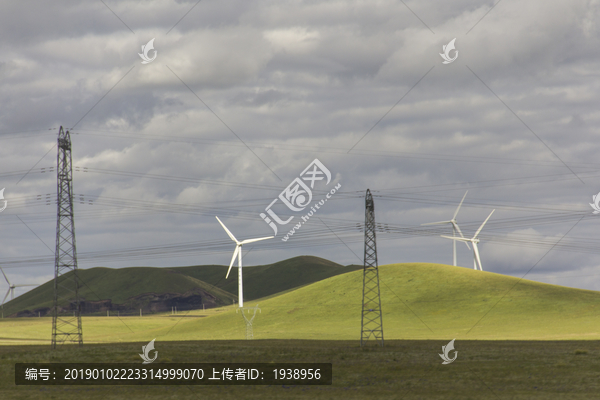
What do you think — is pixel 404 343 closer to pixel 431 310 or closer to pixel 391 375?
pixel 391 375

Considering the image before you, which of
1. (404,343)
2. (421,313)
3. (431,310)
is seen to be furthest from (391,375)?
(431,310)

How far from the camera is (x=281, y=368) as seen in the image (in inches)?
2216

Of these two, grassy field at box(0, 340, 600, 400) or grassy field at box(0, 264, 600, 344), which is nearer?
grassy field at box(0, 340, 600, 400)

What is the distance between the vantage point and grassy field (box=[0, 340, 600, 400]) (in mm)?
45594

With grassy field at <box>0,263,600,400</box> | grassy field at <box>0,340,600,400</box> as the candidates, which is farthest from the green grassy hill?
grassy field at <box>0,340,600,400</box>

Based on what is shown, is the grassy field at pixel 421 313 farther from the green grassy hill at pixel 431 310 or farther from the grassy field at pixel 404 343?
the grassy field at pixel 404 343

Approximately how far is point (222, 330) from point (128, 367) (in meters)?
85.6

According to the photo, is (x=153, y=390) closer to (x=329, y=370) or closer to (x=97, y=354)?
(x=329, y=370)

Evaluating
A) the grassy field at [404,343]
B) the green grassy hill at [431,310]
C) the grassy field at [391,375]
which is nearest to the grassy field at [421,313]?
the green grassy hill at [431,310]

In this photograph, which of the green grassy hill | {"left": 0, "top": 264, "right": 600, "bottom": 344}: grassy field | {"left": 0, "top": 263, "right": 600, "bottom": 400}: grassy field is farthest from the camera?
{"left": 0, "top": 264, "right": 600, "bottom": 344}: grassy field

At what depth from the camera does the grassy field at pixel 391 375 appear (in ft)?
150

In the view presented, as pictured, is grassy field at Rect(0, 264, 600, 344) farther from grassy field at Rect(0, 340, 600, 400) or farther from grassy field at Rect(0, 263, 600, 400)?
grassy field at Rect(0, 340, 600, 400)

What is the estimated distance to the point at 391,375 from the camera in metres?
53.1

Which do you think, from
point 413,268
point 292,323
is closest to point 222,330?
point 292,323
